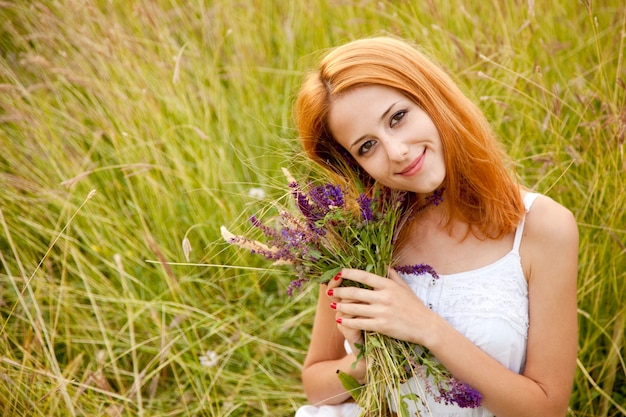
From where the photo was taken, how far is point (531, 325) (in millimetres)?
1830

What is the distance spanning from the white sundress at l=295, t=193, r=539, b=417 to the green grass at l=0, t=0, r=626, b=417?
606mm

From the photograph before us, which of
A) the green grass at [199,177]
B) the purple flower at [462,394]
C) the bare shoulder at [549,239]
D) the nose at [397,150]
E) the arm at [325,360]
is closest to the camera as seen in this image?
the purple flower at [462,394]

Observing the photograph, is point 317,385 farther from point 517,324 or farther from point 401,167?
point 401,167

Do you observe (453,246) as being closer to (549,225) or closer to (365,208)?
(549,225)

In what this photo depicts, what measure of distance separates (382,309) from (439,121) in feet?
1.73

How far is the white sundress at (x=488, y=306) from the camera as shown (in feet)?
5.89

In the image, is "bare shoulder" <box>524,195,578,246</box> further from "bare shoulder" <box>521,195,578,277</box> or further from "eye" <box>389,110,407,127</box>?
"eye" <box>389,110,407,127</box>

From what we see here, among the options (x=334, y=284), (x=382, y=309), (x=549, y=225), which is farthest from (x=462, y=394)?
(x=549, y=225)

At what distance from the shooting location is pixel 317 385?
2031 millimetres

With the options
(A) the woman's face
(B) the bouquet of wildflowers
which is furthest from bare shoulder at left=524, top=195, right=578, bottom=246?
(B) the bouquet of wildflowers

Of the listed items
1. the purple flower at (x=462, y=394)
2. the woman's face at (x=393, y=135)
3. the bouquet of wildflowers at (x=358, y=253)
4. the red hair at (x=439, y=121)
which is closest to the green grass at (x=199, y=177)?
the red hair at (x=439, y=121)

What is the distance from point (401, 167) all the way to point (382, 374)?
53 cm

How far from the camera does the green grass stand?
2396mm

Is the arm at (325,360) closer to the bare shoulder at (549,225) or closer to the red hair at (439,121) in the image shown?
the red hair at (439,121)
